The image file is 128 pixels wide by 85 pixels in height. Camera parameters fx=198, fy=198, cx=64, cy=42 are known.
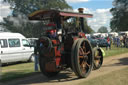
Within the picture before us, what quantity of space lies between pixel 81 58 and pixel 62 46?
34.5 inches

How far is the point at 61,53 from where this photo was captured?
725cm

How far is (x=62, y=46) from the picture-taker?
7.44 m

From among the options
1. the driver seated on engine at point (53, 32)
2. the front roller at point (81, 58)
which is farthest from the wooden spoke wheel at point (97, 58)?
the driver seated on engine at point (53, 32)

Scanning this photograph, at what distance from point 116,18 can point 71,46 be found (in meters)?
54.9

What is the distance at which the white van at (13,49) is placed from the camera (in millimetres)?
12141

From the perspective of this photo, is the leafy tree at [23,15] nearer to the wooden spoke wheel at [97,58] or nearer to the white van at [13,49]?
the white van at [13,49]

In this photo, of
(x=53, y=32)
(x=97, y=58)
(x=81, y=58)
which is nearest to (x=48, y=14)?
(x=53, y=32)

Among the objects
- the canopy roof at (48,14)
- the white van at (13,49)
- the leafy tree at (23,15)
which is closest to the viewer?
the canopy roof at (48,14)

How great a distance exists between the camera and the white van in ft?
39.8

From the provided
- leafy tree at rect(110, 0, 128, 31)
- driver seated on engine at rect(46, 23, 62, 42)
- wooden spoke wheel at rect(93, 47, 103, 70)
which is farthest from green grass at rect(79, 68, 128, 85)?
leafy tree at rect(110, 0, 128, 31)

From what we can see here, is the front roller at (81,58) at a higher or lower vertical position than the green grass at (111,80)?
higher

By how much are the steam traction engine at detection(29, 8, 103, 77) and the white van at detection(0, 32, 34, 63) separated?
4376 millimetres

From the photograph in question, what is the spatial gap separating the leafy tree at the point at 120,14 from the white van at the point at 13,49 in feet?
153

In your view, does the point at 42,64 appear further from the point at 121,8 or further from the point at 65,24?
the point at 121,8
